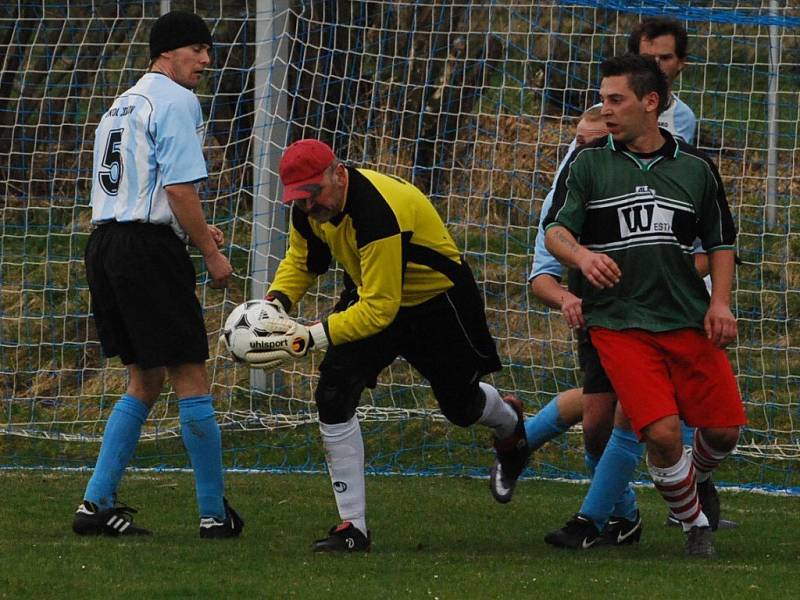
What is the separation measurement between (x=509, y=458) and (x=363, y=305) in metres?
1.52

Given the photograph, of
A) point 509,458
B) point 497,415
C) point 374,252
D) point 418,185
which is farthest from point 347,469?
point 418,185

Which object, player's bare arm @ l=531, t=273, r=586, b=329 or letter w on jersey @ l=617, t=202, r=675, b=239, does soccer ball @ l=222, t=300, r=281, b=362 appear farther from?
letter w on jersey @ l=617, t=202, r=675, b=239

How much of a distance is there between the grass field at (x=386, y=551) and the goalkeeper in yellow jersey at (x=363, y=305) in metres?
0.47

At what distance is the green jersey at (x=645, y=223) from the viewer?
574 centimetres

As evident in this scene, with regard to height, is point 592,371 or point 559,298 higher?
point 559,298

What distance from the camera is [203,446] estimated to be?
6.37m

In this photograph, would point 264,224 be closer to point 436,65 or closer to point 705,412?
point 436,65

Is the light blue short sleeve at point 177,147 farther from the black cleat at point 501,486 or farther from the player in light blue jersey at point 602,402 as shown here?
the black cleat at point 501,486

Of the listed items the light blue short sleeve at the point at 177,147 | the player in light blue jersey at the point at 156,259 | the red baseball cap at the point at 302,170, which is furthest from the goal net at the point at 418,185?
the red baseball cap at the point at 302,170

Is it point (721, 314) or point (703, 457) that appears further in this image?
point (703, 457)

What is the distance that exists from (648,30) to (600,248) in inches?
52.2

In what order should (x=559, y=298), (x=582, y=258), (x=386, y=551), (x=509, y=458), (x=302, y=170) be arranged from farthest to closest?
(x=509, y=458) → (x=386, y=551) → (x=559, y=298) → (x=302, y=170) → (x=582, y=258)

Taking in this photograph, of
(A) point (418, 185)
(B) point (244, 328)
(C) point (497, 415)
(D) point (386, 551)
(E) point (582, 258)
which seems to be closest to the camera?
(E) point (582, 258)

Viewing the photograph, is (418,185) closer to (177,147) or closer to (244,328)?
(177,147)
